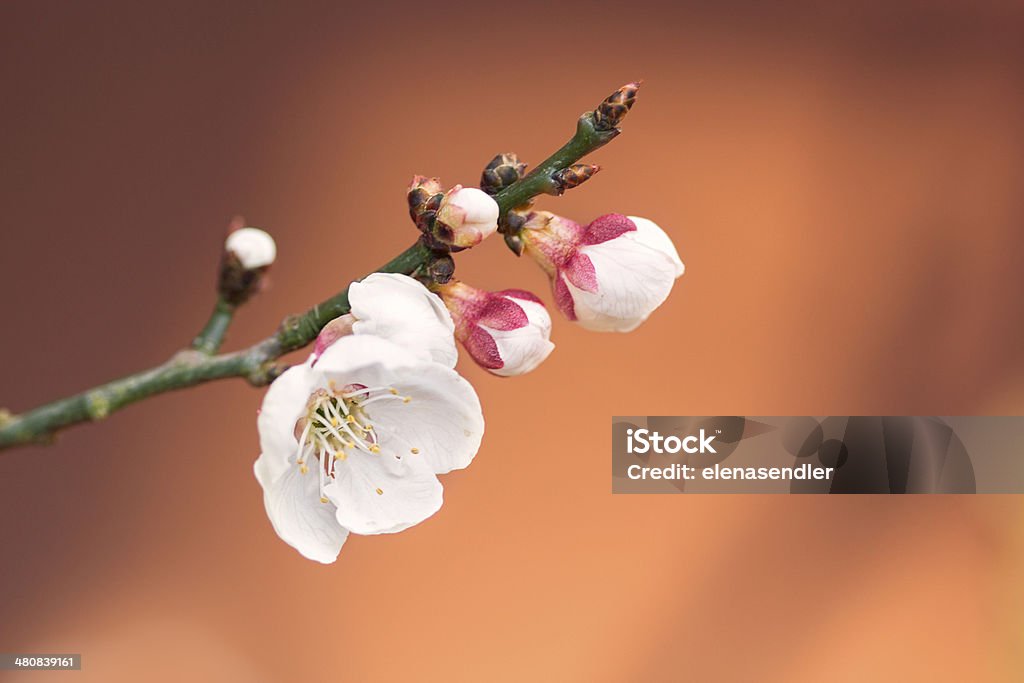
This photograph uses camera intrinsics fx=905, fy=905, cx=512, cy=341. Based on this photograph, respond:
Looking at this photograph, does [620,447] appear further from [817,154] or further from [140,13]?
[140,13]

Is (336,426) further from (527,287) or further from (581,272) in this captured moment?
(527,287)

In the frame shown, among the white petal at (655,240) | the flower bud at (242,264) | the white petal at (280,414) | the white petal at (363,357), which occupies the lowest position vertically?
the white petal at (280,414)

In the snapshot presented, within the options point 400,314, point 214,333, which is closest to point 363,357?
point 400,314

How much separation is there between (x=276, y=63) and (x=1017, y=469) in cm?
185

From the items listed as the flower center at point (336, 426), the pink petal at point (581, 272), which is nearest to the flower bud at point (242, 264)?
the flower center at point (336, 426)

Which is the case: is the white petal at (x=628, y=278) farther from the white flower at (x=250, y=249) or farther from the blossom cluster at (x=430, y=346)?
the white flower at (x=250, y=249)

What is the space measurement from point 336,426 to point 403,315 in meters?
0.12

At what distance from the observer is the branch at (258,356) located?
54 cm

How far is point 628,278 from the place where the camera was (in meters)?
A: 0.60

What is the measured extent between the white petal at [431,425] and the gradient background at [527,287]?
1407mm

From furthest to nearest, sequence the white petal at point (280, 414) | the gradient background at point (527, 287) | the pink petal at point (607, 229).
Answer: the gradient background at point (527, 287), the pink petal at point (607, 229), the white petal at point (280, 414)

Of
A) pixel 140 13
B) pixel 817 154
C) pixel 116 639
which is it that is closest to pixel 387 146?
pixel 140 13

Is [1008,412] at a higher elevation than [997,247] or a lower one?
lower

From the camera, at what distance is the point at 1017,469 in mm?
1873
